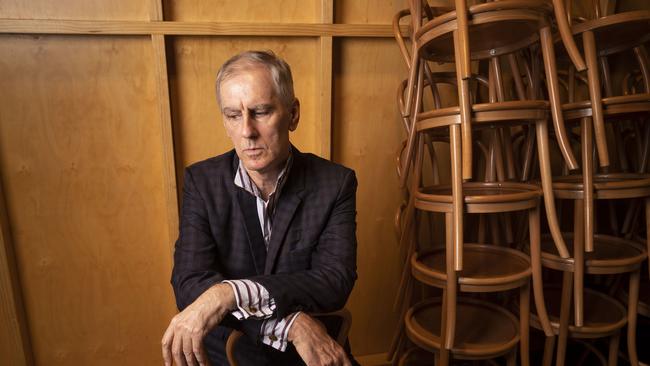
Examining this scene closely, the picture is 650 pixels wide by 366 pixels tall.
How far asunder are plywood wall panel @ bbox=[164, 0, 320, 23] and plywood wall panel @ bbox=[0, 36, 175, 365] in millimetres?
208

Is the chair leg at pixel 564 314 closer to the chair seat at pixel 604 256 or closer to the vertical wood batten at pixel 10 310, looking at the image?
the chair seat at pixel 604 256

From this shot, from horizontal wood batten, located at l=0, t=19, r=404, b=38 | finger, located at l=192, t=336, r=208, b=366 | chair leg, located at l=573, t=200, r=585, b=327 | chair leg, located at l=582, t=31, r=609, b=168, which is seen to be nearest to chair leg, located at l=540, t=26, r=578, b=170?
chair leg, located at l=582, t=31, r=609, b=168

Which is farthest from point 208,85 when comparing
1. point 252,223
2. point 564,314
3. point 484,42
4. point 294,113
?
point 564,314

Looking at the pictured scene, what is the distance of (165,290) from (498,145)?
1712 mm

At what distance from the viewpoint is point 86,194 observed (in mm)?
1738

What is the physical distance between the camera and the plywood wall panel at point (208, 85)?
171 centimetres

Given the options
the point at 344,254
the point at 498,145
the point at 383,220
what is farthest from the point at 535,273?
the point at 383,220

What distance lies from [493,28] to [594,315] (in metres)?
1.23

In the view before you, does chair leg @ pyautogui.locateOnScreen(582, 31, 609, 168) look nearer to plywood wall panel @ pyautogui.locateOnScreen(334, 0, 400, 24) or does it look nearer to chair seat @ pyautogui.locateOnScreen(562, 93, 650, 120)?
chair seat @ pyautogui.locateOnScreen(562, 93, 650, 120)

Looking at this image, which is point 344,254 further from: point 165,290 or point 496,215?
point 165,290

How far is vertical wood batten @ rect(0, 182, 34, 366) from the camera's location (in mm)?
1655

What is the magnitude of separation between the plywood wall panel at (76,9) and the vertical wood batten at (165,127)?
0.10 m

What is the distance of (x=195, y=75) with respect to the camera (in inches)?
68.2

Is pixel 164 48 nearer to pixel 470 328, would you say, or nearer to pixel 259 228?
pixel 259 228
